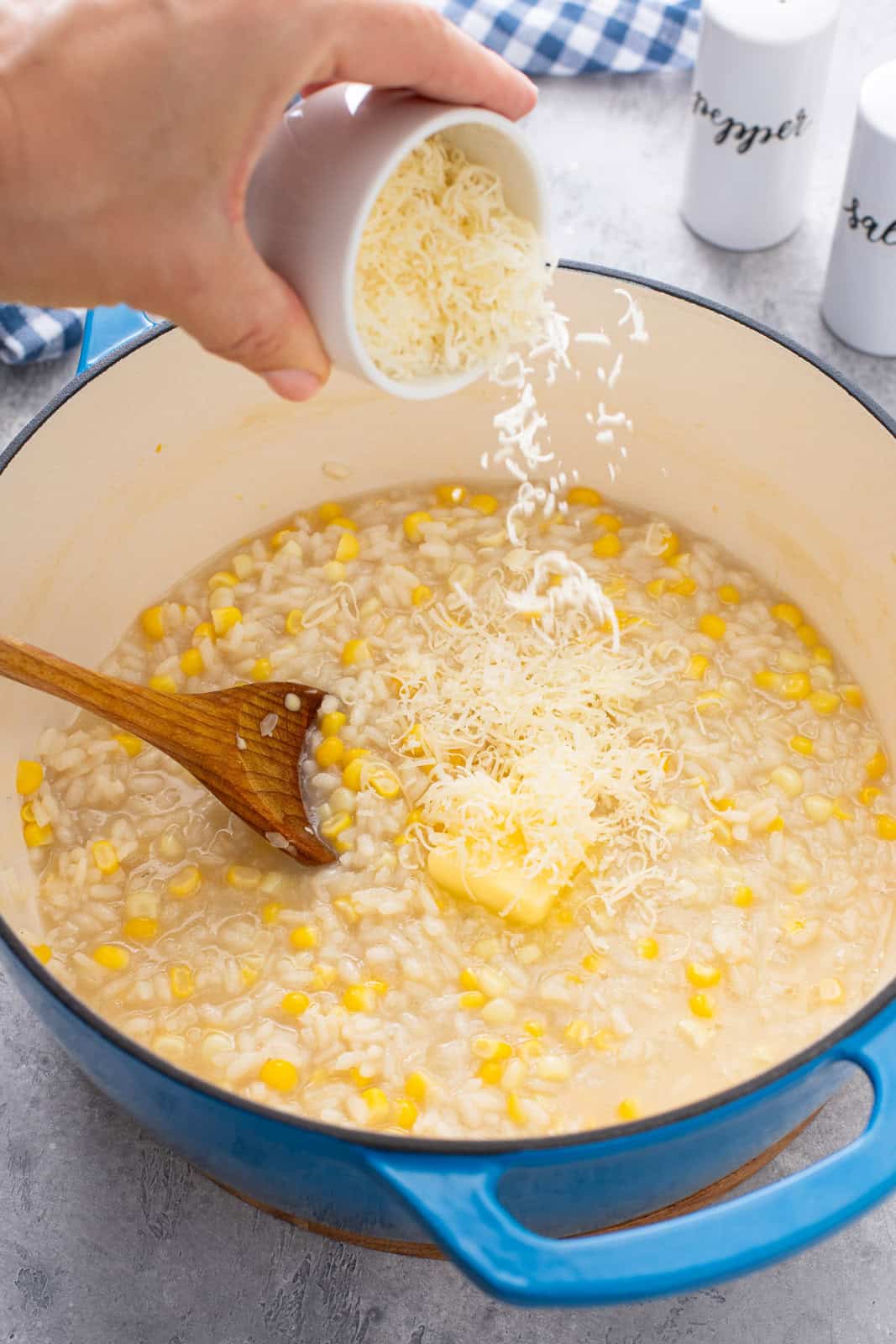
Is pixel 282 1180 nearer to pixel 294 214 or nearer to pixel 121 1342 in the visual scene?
pixel 121 1342

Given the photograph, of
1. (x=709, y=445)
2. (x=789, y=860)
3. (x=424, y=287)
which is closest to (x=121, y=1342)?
(x=789, y=860)

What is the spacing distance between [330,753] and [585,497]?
3.20ft

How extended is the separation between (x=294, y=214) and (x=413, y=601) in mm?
1255

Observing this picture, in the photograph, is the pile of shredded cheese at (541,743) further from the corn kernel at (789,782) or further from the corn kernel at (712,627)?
the corn kernel at (789,782)

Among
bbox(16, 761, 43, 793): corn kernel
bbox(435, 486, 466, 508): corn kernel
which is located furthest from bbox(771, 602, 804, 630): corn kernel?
bbox(16, 761, 43, 793): corn kernel

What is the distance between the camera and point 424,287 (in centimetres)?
223

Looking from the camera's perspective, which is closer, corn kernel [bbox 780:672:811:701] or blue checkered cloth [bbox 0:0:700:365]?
corn kernel [bbox 780:672:811:701]

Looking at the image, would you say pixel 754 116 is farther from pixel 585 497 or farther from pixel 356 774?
pixel 356 774

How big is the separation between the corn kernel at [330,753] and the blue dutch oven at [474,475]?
610 mm

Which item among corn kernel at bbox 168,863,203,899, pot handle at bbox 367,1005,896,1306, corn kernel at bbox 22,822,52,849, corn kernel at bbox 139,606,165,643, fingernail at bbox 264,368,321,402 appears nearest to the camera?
pot handle at bbox 367,1005,896,1306

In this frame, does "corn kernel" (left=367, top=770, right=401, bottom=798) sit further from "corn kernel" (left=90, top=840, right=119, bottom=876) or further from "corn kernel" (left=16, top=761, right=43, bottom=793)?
"corn kernel" (left=16, top=761, right=43, bottom=793)

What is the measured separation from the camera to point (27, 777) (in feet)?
9.48

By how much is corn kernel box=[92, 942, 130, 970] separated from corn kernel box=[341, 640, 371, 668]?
2.62 ft

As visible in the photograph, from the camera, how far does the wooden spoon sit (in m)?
2.41
